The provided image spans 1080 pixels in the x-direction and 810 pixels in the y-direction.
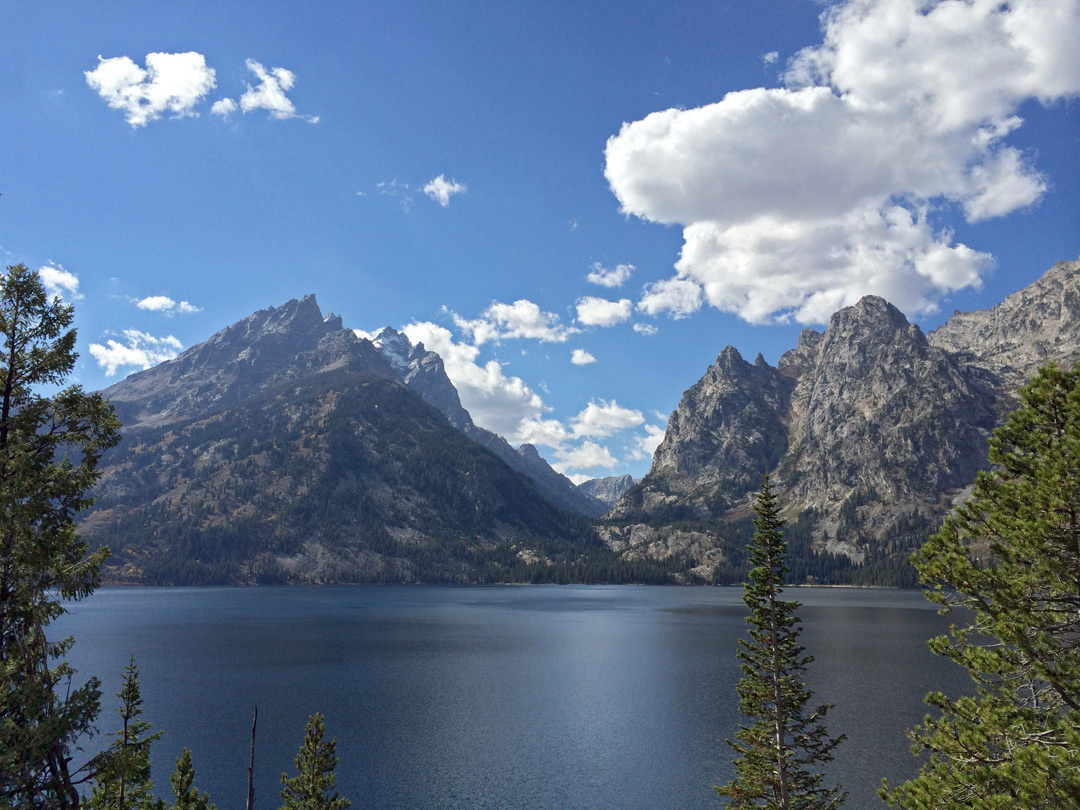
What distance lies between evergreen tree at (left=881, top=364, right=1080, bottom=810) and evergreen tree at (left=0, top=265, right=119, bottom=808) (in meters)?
24.4

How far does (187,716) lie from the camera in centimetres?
8181

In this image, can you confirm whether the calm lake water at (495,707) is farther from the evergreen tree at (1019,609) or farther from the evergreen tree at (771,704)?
the evergreen tree at (1019,609)

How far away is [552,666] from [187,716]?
211ft

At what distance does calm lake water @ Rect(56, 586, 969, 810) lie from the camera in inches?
2392

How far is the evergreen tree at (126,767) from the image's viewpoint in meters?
16.3

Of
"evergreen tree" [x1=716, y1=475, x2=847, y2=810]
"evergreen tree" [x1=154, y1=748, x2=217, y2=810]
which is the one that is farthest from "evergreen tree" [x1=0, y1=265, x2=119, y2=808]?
"evergreen tree" [x1=716, y1=475, x2=847, y2=810]

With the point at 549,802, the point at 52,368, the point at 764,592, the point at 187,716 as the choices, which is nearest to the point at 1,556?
the point at 52,368

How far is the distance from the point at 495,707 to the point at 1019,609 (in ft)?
272

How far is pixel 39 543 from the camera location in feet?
52.2

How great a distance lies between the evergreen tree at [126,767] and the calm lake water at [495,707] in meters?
27.9

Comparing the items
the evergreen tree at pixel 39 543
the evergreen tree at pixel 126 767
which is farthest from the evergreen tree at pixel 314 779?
the evergreen tree at pixel 39 543

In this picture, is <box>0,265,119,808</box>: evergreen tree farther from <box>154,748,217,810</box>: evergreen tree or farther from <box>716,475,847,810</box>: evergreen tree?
<box>716,475,847,810</box>: evergreen tree

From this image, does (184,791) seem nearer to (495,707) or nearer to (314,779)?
(314,779)

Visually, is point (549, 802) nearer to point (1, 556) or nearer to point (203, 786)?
point (203, 786)
